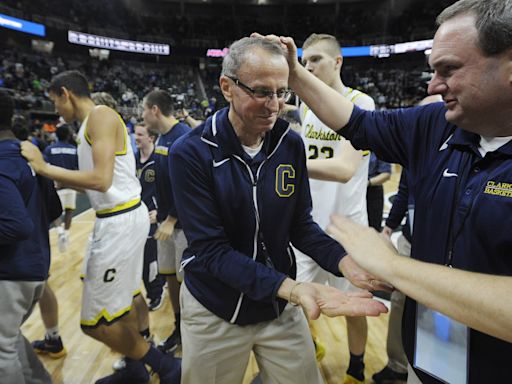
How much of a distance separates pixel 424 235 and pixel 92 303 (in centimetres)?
215

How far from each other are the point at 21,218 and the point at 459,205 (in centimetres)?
200

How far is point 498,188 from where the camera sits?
1052mm

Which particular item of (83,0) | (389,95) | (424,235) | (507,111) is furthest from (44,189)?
(83,0)

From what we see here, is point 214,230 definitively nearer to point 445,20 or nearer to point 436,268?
point 436,268

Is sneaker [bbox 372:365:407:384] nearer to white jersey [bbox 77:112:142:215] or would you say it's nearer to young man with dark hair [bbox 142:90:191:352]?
young man with dark hair [bbox 142:90:191:352]

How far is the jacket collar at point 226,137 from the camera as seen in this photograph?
158 cm

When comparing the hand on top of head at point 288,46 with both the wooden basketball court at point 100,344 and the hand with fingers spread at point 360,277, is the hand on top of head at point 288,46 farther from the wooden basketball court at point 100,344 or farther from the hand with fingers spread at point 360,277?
the wooden basketball court at point 100,344

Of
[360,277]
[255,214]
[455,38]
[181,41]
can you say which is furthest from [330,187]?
[181,41]

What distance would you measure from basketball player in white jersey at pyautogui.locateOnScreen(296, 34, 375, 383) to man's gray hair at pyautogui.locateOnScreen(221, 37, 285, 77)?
1142 mm

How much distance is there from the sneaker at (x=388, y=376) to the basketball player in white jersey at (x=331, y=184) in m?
0.15

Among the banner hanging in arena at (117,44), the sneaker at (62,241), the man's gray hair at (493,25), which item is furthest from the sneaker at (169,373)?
the banner hanging in arena at (117,44)

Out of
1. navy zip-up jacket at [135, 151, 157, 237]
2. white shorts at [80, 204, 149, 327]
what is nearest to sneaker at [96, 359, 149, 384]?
white shorts at [80, 204, 149, 327]

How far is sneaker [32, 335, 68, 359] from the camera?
3143 millimetres

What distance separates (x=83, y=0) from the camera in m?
25.8
